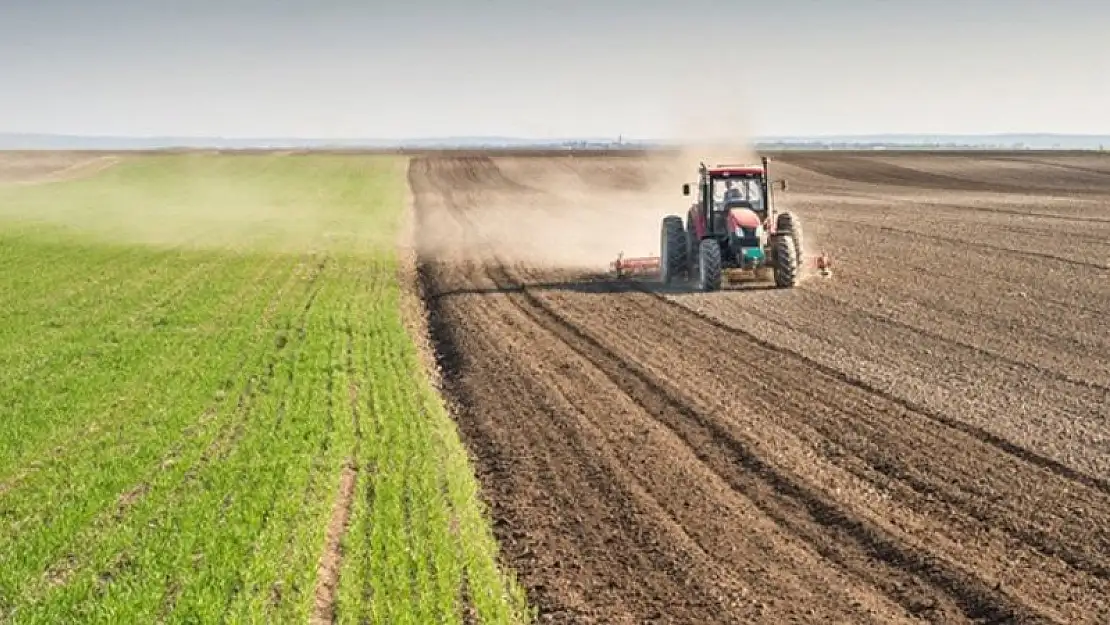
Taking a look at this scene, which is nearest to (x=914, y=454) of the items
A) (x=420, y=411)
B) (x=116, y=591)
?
(x=420, y=411)

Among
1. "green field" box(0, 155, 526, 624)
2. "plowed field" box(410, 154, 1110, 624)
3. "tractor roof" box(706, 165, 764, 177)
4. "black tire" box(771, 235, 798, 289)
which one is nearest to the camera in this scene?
"green field" box(0, 155, 526, 624)

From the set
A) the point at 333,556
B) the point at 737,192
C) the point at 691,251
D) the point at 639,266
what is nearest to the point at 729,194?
the point at 737,192

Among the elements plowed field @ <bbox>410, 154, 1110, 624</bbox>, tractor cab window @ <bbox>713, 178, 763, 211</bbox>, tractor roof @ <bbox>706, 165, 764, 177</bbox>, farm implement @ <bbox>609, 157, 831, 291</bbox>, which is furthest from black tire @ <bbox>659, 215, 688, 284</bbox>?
tractor roof @ <bbox>706, 165, 764, 177</bbox>

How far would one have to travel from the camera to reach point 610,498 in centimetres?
1140

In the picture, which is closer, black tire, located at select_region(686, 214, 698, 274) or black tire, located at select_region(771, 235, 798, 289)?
black tire, located at select_region(771, 235, 798, 289)

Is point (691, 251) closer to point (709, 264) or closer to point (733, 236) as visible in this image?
point (709, 264)

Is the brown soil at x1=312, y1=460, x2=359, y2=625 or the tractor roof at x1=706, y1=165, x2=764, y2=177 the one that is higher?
the tractor roof at x1=706, y1=165, x2=764, y2=177

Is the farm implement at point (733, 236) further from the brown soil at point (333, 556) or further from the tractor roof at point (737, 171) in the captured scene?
the brown soil at point (333, 556)

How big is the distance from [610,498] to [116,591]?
15.9 feet

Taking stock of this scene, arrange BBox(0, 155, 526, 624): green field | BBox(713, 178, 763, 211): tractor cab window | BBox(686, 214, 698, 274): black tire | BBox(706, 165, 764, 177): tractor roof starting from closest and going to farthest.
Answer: BBox(0, 155, 526, 624): green field, BBox(706, 165, 764, 177): tractor roof, BBox(713, 178, 763, 211): tractor cab window, BBox(686, 214, 698, 274): black tire

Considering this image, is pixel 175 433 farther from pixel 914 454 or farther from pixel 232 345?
pixel 914 454

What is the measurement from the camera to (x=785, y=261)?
24188mm

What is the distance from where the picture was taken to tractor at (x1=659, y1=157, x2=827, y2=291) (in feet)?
78.4

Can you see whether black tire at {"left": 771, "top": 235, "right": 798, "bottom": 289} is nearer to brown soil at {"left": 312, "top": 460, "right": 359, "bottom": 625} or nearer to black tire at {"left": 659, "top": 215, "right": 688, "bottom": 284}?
black tire at {"left": 659, "top": 215, "right": 688, "bottom": 284}
